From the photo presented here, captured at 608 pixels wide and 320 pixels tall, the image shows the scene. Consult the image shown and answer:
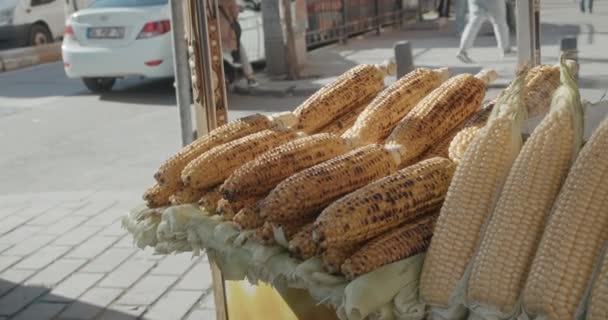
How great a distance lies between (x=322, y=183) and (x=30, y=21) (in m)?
19.6

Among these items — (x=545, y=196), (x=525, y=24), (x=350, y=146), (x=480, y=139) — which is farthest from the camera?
(x=525, y=24)

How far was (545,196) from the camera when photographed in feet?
6.94

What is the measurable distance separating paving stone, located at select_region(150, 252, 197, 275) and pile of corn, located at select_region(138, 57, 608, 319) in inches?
102

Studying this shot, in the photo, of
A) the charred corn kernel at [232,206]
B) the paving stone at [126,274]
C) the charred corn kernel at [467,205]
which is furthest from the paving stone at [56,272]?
the charred corn kernel at [467,205]

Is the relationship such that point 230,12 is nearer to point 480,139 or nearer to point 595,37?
point 595,37

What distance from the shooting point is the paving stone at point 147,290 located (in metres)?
5.11

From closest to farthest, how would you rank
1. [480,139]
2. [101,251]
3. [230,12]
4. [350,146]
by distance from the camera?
[480,139] < [350,146] < [101,251] < [230,12]

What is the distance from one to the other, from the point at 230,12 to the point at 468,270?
11194mm

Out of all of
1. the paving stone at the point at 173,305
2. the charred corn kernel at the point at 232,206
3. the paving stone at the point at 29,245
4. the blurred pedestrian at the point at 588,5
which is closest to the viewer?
the charred corn kernel at the point at 232,206

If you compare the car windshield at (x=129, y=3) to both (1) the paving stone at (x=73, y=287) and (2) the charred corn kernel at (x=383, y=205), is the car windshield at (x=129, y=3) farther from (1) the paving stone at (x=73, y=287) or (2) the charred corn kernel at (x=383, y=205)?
(2) the charred corn kernel at (x=383, y=205)

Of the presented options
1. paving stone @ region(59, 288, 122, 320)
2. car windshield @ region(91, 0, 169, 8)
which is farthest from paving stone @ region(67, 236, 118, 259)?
car windshield @ region(91, 0, 169, 8)

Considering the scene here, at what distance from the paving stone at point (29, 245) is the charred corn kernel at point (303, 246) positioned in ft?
13.9

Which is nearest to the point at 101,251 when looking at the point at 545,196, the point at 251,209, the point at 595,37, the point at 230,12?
the point at 251,209

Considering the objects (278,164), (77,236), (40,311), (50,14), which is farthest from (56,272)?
A: (50,14)
